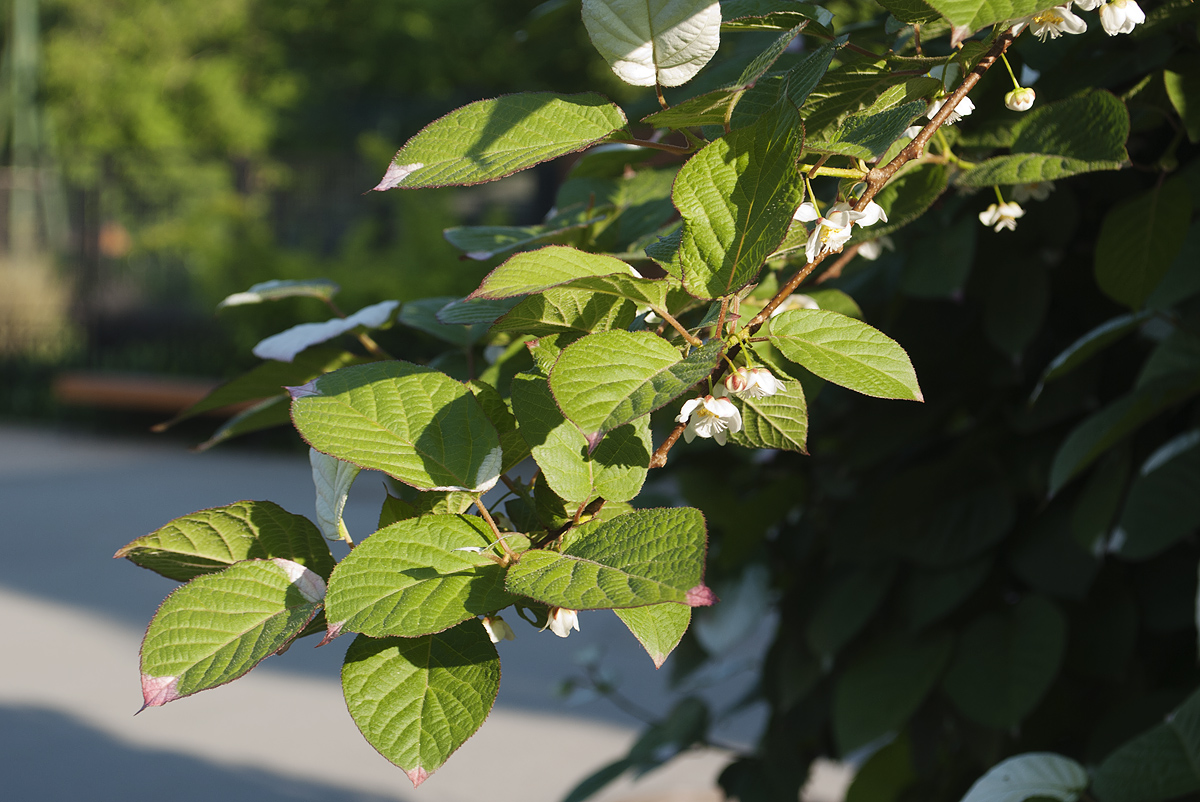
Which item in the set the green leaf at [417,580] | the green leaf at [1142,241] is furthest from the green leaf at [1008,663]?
the green leaf at [417,580]

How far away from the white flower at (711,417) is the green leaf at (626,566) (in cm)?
6

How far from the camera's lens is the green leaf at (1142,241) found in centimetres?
71

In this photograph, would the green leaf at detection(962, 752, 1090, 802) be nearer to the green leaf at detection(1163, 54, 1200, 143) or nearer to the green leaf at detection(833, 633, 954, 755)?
the green leaf at detection(833, 633, 954, 755)

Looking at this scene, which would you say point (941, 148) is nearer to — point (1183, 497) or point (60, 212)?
point (1183, 497)

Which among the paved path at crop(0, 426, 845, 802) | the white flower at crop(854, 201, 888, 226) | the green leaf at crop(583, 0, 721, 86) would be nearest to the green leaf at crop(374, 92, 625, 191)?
the green leaf at crop(583, 0, 721, 86)

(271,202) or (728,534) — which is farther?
(271,202)

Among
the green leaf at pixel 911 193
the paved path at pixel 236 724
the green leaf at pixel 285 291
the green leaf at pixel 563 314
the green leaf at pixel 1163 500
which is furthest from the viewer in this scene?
the paved path at pixel 236 724

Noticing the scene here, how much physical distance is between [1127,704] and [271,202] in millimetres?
9687

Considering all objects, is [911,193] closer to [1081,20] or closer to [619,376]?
[1081,20]

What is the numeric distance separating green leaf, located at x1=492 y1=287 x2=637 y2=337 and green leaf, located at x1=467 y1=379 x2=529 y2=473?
0.04 meters

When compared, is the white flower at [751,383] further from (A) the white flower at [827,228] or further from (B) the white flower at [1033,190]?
(B) the white flower at [1033,190]

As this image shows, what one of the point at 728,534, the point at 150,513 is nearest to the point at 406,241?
the point at 150,513

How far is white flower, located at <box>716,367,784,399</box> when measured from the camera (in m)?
0.45

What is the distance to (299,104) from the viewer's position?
16.3m
